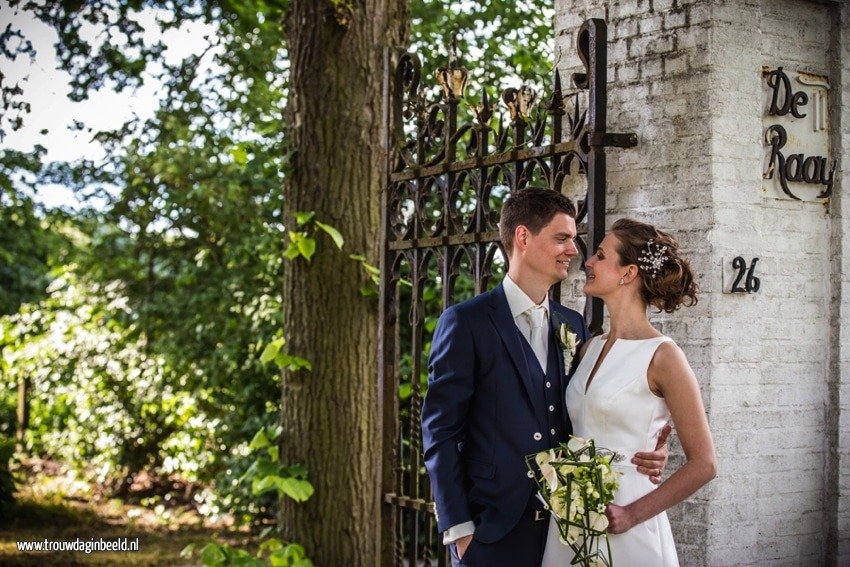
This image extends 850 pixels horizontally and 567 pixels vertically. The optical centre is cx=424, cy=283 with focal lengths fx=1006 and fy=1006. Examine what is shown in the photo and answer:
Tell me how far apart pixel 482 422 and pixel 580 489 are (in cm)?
50

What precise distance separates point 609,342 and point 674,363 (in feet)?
0.97

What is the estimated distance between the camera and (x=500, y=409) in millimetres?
3051

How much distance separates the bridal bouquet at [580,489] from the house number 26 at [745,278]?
1.00 metres

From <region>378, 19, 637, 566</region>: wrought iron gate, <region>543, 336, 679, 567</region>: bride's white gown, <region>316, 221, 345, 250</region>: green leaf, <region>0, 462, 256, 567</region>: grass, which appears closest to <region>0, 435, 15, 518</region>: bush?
<region>0, 462, 256, 567</region>: grass

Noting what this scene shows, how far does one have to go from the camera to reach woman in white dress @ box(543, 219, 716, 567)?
2.75 meters

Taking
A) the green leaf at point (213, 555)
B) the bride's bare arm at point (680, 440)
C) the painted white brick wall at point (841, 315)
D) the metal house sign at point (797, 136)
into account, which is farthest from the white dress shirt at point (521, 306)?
the green leaf at point (213, 555)

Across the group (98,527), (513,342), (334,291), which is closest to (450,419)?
(513,342)

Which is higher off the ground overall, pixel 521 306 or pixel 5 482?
pixel 521 306

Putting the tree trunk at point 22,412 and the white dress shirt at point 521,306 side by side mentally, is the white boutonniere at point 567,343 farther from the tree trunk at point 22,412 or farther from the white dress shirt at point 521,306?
the tree trunk at point 22,412

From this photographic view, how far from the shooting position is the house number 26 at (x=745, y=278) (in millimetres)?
3455

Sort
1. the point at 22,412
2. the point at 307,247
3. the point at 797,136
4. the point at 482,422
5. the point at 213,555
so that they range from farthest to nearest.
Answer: the point at 22,412 → the point at 307,247 → the point at 213,555 → the point at 797,136 → the point at 482,422

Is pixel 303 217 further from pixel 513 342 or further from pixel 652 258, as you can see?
pixel 652 258

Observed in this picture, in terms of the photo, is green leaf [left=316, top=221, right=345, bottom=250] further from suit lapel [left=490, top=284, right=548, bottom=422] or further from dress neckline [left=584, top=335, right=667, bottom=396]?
dress neckline [left=584, top=335, right=667, bottom=396]

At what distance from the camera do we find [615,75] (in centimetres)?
375
